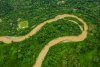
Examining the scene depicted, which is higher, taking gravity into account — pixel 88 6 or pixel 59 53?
pixel 88 6

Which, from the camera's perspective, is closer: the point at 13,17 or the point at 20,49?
the point at 20,49

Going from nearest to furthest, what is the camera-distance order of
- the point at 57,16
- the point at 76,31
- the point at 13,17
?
the point at 76,31 → the point at 57,16 → the point at 13,17

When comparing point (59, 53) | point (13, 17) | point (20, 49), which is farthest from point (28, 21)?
point (59, 53)

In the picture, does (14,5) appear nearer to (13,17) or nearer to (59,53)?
(13,17)

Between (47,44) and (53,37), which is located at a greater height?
(53,37)

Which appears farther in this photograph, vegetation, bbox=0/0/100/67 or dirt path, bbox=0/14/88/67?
dirt path, bbox=0/14/88/67

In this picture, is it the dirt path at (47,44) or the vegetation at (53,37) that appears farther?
the dirt path at (47,44)

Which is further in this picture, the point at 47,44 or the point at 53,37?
the point at 53,37

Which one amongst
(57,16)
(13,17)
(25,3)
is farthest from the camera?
(25,3)
